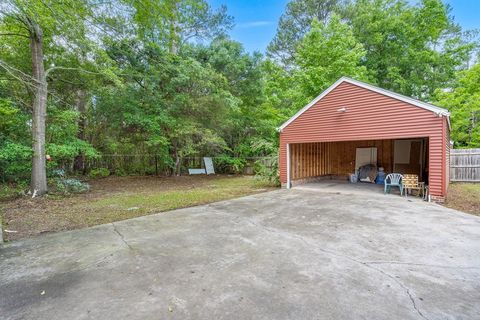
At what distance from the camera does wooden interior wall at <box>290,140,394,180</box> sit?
35.4 feet

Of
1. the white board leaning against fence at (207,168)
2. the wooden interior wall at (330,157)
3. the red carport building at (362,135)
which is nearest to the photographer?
the red carport building at (362,135)

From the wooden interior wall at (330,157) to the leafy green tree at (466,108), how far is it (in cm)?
562

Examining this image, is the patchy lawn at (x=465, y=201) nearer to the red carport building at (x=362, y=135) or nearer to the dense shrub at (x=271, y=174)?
the red carport building at (x=362, y=135)

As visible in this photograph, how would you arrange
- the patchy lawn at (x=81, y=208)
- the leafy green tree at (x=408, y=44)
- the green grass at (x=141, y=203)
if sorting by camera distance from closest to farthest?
the patchy lawn at (x=81, y=208), the green grass at (x=141, y=203), the leafy green tree at (x=408, y=44)

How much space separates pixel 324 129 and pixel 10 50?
12.3 m

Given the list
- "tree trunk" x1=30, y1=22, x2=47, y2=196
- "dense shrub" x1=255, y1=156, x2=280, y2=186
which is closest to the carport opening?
"dense shrub" x1=255, y1=156, x2=280, y2=186

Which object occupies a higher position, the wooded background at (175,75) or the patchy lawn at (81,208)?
the wooded background at (175,75)

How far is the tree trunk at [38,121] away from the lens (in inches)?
310

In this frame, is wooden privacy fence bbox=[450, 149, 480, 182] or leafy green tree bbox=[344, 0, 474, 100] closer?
wooden privacy fence bbox=[450, 149, 480, 182]

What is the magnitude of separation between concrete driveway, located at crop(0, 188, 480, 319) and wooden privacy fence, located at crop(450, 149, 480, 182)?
27.3 feet

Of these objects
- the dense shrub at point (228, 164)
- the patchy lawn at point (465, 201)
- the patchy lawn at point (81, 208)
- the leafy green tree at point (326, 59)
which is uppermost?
the leafy green tree at point (326, 59)

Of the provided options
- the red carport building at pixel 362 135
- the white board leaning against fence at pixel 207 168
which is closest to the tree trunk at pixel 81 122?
the white board leaning against fence at pixel 207 168

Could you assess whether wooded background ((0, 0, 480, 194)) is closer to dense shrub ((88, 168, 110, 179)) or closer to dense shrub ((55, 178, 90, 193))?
dense shrub ((88, 168, 110, 179))

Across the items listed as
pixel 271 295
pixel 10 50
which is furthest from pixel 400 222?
pixel 10 50
